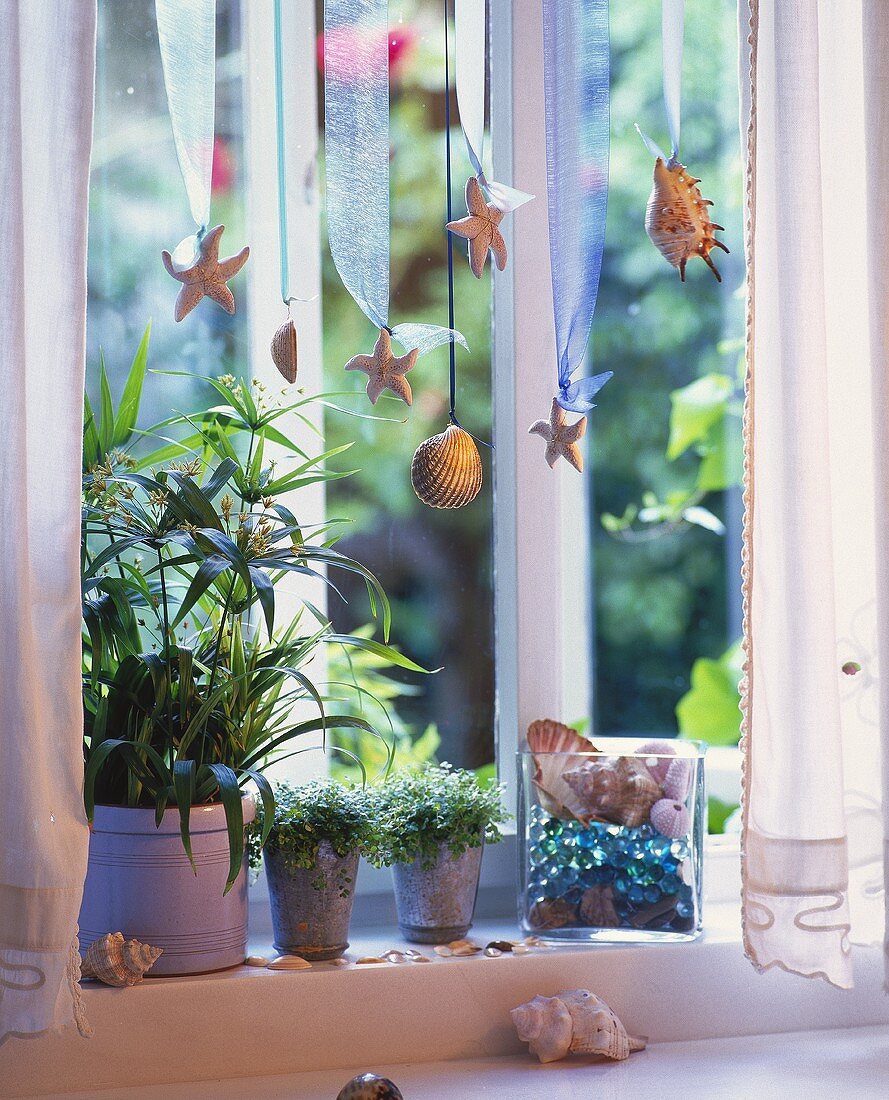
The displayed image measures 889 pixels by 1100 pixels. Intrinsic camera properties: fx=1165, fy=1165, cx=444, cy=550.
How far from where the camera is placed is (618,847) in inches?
51.8

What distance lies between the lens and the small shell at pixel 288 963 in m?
1.22

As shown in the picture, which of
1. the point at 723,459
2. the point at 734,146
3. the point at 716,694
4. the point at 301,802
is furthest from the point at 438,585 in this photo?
the point at 734,146

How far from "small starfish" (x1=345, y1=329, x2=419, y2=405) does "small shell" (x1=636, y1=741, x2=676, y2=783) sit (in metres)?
0.50

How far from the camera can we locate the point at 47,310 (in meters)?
1.05

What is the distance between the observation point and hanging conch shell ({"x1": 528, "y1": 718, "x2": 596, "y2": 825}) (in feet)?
4.33

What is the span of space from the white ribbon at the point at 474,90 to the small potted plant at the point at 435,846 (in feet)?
2.12

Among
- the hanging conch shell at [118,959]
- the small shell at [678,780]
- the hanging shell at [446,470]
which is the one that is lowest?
the hanging conch shell at [118,959]

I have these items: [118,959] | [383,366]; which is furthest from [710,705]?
[118,959]

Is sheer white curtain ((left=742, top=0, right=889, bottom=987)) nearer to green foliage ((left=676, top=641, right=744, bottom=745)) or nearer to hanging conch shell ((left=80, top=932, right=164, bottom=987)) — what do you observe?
hanging conch shell ((left=80, top=932, right=164, bottom=987))

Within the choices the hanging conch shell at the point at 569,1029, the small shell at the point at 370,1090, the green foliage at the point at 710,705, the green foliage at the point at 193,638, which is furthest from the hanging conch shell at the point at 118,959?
the green foliage at the point at 710,705

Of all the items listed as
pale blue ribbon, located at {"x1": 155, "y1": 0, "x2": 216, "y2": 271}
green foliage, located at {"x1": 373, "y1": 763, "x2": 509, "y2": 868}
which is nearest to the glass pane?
green foliage, located at {"x1": 373, "y1": 763, "x2": 509, "y2": 868}

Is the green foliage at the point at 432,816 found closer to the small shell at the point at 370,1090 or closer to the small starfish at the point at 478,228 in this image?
the small shell at the point at 370,1090

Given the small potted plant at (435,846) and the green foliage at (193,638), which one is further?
the small potted plant at (435,846)

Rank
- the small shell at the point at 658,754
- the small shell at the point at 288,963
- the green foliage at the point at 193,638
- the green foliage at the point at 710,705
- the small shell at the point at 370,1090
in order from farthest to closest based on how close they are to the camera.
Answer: the green foliage at the point at 710,705, the small shell at the point at 658,754, the small shell at the point at 288,963, the green foliage at the point at 193,638, the small shell at the point at 370,1090
